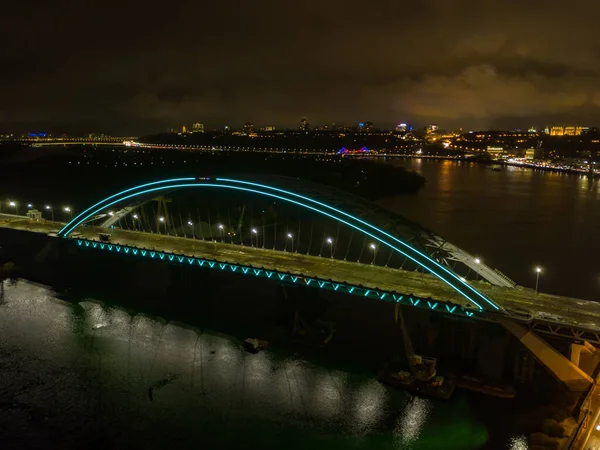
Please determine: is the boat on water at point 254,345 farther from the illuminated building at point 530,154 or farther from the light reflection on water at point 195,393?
the illuminated building at point 530,154

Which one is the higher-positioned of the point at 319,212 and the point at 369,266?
the point at 319,212

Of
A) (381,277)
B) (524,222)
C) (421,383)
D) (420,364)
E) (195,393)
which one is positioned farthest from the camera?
(524,222)

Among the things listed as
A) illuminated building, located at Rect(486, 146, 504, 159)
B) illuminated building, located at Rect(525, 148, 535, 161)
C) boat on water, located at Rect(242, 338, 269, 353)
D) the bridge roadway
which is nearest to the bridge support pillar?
the bridge roadway

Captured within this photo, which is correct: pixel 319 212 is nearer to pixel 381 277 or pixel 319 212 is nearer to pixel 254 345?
pixel 381 277

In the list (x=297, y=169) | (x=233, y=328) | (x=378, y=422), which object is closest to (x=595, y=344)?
(x=378, y=422)

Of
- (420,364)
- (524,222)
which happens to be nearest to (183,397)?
(420,364)

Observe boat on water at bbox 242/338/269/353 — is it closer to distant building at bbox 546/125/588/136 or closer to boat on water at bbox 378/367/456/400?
boat on water at bbox 378/367/456/400

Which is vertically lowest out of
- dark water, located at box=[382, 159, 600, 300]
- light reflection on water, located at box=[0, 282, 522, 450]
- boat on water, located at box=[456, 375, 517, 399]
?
light reflection on water, located at box=[0, 282, 522, 450]
